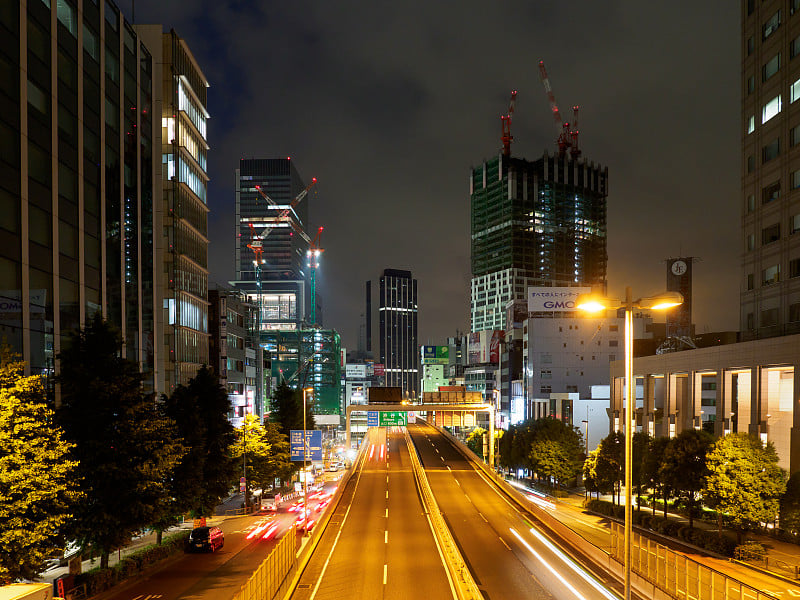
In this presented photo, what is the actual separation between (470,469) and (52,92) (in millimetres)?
59991

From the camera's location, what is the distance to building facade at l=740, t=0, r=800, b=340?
54781mm

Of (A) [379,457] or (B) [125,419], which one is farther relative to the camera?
(A) [379,457]

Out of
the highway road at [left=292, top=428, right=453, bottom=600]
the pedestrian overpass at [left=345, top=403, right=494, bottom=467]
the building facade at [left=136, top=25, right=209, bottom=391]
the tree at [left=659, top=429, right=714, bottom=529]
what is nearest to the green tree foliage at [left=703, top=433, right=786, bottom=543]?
the tree at [left=659, top=429, right=714, bottom=529]

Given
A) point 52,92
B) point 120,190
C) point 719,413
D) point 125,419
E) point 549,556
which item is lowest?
point 549,556

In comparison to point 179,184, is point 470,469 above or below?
below

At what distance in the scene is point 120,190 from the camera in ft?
157

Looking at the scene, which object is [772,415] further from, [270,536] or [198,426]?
[198,426]

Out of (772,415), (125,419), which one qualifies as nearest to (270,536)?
(125,419)

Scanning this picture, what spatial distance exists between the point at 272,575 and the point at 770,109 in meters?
58.9

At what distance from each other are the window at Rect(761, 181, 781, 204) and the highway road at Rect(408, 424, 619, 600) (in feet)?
120

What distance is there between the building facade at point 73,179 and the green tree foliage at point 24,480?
1173 centimetres

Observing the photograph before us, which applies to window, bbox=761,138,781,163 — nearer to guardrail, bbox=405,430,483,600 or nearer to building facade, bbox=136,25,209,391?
guardrail, bbox=405,430,483,600

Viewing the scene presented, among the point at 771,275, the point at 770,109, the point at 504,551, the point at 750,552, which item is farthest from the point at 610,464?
the point at 770,109

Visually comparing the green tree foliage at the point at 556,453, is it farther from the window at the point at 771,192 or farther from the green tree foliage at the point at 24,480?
the green tree foliage at the point at 24,480
